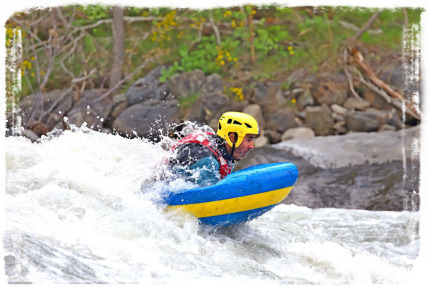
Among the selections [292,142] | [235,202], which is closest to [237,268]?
[235,202]

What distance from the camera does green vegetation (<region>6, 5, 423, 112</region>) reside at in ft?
32.9

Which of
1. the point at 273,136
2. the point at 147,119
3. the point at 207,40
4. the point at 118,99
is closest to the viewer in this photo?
the point at 147,119

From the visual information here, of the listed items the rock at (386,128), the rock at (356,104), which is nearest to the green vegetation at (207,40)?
the rock at (356,104)

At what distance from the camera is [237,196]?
4262 millimetres

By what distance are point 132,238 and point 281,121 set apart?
6456 mm

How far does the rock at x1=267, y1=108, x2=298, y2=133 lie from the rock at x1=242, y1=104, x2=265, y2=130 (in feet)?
0.45

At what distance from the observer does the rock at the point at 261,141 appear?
9680mm

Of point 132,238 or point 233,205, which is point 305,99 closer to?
point 233,205

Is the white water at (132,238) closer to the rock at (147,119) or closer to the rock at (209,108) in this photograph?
the rock at (147,119)

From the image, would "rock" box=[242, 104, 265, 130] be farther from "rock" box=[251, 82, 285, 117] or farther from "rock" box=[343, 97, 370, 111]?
"rock" box=[343, 97, 370, 111]

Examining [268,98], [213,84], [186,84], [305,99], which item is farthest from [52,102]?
[305,99]

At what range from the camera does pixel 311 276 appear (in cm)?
395

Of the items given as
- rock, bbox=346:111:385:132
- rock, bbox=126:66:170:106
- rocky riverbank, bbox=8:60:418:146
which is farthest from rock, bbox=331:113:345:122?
rock, bbox=126:66:170:106

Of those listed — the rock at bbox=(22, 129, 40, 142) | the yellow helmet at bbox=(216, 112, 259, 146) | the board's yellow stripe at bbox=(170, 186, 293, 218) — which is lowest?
the rock at bbox=(22, 129, 40, 142)
